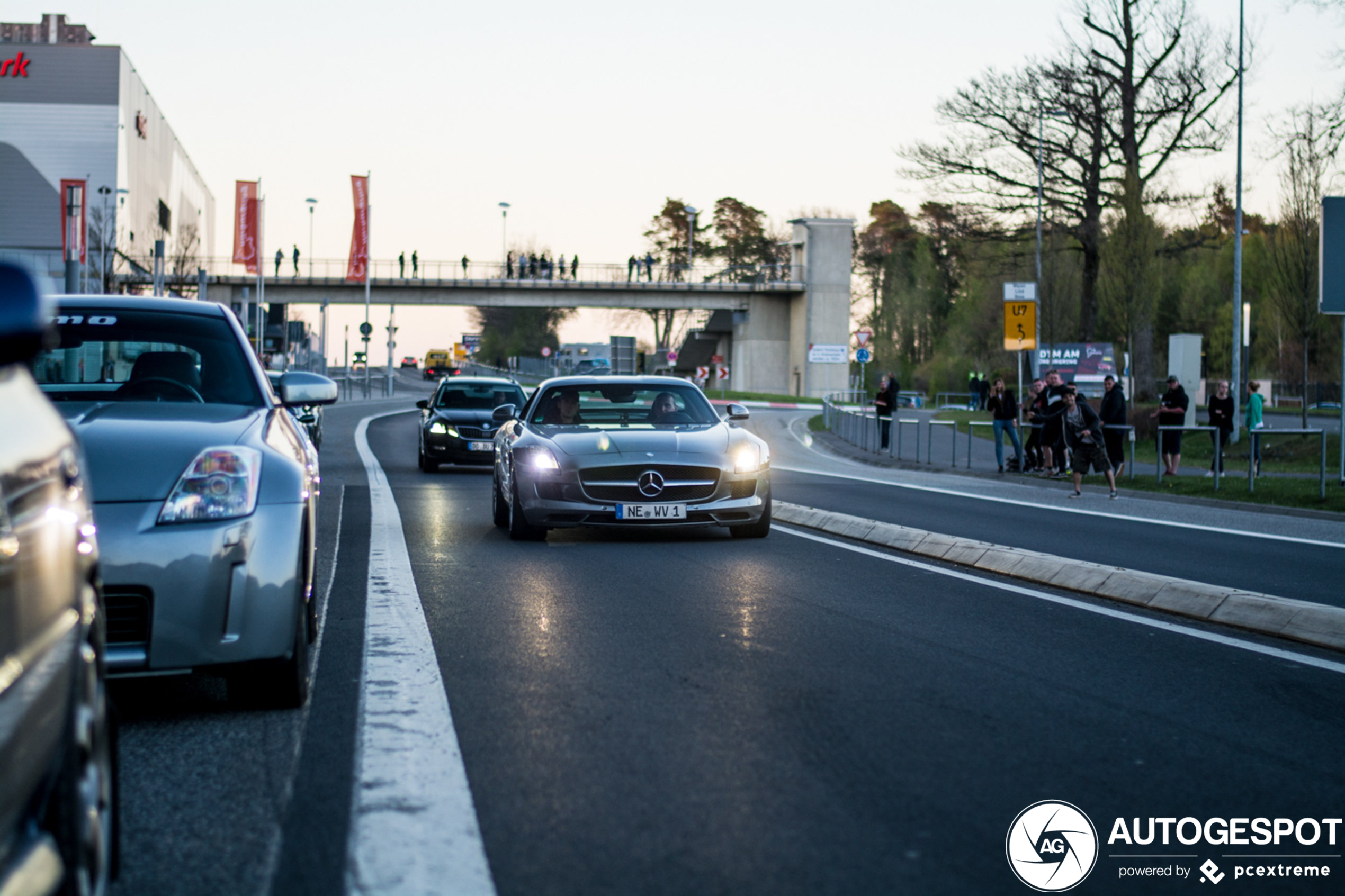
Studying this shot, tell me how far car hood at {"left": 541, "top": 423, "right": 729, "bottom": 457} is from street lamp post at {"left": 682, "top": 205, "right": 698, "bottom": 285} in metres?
73.9

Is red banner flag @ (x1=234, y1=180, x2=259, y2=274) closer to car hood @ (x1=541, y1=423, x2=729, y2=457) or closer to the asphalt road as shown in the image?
car hood @ (x1=541, y1=423, x2=729, y2=457)

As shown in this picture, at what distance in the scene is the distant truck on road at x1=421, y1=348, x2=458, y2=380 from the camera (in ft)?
355

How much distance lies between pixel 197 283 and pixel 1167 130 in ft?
158

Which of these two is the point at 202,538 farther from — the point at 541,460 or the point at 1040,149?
the point at 1040,149

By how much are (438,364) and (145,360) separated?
353 feet

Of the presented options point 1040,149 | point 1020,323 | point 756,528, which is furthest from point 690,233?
point 756,528

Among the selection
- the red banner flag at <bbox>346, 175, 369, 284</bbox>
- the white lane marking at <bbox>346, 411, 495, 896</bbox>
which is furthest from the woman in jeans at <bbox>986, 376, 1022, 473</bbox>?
the red banner flag at <bbox>346, 175, 369, 284</bbox>

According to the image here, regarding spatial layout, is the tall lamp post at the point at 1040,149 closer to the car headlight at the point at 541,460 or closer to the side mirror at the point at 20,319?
the car headlight at the point at 541,460

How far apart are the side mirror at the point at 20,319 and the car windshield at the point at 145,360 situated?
13.0 ft

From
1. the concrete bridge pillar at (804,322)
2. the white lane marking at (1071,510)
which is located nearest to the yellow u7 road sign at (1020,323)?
the white lane marking at (1071,510)

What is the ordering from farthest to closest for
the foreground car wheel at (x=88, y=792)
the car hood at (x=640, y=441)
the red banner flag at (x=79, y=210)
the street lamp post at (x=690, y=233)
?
1. the street lamp post at (x=690, y=233)
2. the red banner flag at (x=79, y=210)
3. the car hood at (x=640, y=441)
4. the foreground car wheel at (x=88, y=792)

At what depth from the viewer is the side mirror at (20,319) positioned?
6.54 feet

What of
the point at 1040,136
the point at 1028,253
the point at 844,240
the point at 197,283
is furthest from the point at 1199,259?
the point at 197,283

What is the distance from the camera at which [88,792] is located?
2.48 m
